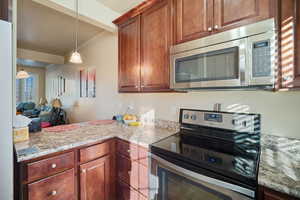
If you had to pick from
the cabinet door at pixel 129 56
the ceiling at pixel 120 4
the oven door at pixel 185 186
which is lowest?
the oven door at pixel 185 186

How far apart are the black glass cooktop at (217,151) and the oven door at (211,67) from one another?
50cm

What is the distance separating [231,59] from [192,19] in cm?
52

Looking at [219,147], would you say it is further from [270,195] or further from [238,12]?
[238,12]

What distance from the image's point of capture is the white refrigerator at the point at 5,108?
726mm

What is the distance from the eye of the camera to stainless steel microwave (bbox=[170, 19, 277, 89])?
871mm

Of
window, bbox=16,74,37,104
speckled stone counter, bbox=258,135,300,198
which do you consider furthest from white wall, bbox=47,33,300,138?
window, bbox=16,74,37,104

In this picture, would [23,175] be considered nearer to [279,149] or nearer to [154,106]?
[154,106]

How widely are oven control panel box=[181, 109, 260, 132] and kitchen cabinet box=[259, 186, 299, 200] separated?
2.00 ft

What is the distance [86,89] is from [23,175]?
254 cm

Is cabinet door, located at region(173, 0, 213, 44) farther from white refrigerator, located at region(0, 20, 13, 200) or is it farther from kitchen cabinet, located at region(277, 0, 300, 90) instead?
white refrigerator, located at region(0, 20, 13, 200)

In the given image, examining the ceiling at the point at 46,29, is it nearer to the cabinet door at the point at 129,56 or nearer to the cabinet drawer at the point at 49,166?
the cabinet door at the point at 129,56

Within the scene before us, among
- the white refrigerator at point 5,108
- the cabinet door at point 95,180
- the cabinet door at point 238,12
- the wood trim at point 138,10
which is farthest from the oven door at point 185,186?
the wood trim at point 138,10

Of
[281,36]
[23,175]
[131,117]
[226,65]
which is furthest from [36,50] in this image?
[281,36]

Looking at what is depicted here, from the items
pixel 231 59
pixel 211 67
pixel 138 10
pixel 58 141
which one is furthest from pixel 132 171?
pixel 138 10
